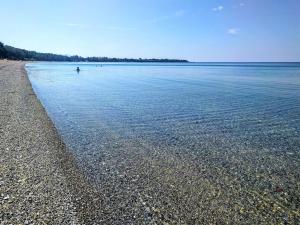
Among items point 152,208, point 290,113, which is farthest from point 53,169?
point 290,113

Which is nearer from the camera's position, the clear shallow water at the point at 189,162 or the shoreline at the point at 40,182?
the shoreline at the point at 40,182

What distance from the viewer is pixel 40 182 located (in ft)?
30.2

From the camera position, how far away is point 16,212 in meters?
7.30

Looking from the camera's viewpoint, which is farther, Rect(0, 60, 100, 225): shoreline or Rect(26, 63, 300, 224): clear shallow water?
Rect(26, 63, 300, 224): clear shallow water

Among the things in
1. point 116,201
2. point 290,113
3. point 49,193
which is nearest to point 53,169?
point 49,193

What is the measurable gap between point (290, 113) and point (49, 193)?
19.6 meters

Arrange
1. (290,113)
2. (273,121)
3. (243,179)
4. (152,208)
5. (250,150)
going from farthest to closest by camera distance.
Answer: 1. (290,113)
2. (273,121)
3. (250,150)
4. (243,179)
5. (152,208)

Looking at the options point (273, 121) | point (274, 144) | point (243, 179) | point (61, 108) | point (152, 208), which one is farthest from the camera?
point (61, 108)

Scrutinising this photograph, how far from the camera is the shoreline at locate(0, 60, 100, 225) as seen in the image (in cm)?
737

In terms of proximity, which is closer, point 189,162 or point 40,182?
point 40,182

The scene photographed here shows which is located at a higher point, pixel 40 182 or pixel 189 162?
pixel 40 182

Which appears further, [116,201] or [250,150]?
[250,150]

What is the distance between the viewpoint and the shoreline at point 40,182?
7371mm

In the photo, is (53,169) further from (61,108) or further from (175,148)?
(61,108)
